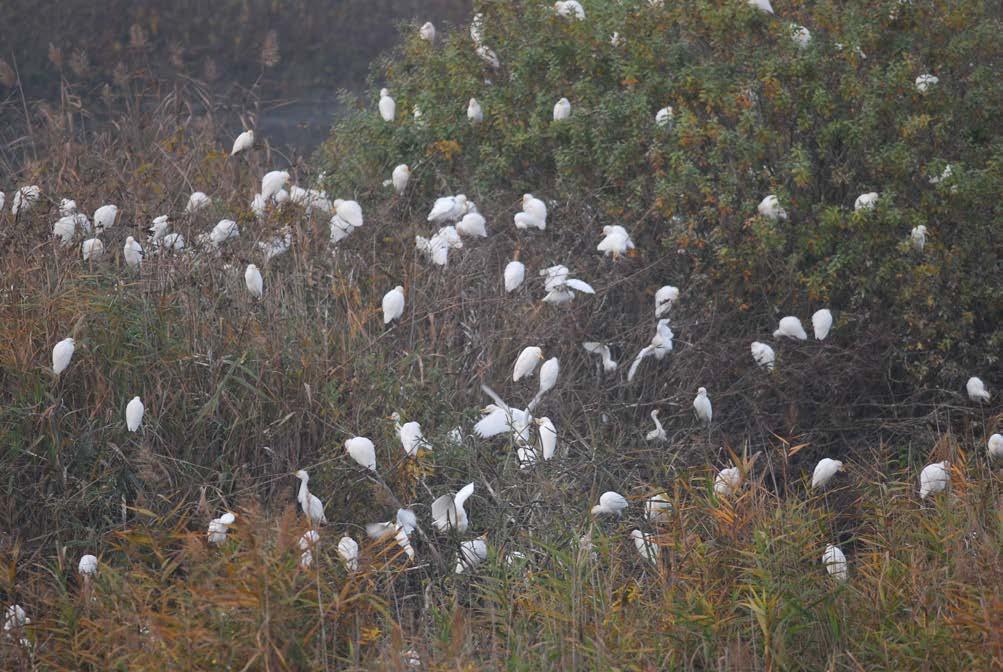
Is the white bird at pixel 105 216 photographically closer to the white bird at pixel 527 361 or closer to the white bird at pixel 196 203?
the white bird at pixel 196 203

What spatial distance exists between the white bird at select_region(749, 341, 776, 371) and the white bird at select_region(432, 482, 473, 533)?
1.49 metres

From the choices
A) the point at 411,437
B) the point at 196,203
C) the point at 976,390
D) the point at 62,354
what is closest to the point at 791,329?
the point at 976,390

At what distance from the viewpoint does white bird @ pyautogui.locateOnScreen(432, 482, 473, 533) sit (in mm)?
3219

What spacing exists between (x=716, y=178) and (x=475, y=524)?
196 cm

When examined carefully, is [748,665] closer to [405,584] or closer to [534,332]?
[405,584]

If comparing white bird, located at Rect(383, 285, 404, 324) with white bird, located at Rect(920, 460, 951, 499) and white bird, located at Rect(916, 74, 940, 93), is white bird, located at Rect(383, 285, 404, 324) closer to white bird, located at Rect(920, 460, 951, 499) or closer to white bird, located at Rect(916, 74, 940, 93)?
white bird, located at Rect(920, 460, 951, 499)

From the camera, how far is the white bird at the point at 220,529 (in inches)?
114

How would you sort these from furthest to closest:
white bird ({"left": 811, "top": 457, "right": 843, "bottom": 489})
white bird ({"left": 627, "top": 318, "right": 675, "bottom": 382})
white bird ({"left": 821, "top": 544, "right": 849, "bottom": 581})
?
white bird ({"left": 627, "top": 318, "right": 675, "bottom": 382}) → white bird ({"left": 811, "top": 457, "right": 843, "bottom": 489}) → white bird ({"left": 821, "top": 544, "right": 849, "bottom": 581})

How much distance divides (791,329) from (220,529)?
2292 mm

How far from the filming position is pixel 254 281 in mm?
3926

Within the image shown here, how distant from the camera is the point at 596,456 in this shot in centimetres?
369

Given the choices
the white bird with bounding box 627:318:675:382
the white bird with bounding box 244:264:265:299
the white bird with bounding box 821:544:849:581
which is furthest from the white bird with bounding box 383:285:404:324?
the white bird with bounding box 821:544:849:581

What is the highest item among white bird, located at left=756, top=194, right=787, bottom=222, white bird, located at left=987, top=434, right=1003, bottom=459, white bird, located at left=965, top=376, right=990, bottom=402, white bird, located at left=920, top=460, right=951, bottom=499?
white bird, located at left=756, top=194, right=787, bottom=222

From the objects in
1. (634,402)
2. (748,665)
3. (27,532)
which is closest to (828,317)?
(634,402)
